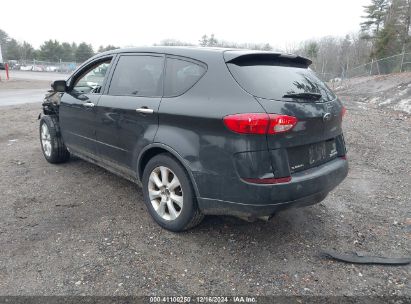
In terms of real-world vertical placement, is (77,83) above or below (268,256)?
above

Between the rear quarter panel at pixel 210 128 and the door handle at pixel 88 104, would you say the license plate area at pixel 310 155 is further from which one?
the door handle at pixel 88 104

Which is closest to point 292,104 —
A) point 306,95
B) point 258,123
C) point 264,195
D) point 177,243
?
point 306,95

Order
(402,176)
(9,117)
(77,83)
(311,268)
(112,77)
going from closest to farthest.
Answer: (311,268) < (112,77) < (77,83) < (402,176) < (9,117)

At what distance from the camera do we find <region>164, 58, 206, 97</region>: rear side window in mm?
3086

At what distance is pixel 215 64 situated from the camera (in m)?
2.98

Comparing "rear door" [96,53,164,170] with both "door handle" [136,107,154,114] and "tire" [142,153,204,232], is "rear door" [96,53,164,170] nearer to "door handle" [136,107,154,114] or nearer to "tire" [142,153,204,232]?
"door handle" [136,107,154,114]

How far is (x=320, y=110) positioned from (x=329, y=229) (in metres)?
1.36

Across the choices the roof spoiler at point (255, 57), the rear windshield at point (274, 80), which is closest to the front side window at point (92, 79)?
the roof spoiler at point (255, 57)

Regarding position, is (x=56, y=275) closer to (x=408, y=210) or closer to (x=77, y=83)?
(x=77, y=83)

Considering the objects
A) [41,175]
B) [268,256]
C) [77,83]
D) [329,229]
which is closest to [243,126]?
[268,256]

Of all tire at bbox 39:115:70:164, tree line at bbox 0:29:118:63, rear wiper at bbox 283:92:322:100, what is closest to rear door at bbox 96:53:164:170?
rear wiper at bbox 283:92:322:100

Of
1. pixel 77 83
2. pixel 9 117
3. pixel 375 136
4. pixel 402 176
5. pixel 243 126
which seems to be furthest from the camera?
pixel 9 117

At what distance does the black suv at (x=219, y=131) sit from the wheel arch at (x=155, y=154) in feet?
0.04

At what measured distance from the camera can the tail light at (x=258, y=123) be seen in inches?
103
